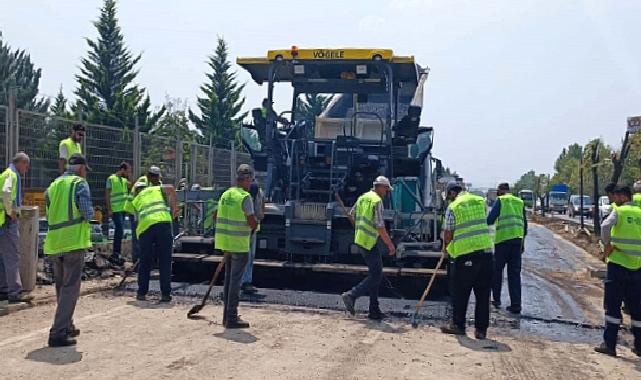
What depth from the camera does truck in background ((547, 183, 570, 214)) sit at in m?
60.0

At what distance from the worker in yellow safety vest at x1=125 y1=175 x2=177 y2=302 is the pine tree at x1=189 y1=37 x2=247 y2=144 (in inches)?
1213

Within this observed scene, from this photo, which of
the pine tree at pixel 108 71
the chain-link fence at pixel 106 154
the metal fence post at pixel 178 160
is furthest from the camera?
the pine tree at pixel 108 71

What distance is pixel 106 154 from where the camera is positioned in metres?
13.3

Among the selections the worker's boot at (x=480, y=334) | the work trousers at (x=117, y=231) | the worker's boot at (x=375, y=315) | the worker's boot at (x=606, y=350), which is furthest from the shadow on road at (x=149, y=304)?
the worker's boot at (x=606, y=350)

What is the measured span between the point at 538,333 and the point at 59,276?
5.08 metres

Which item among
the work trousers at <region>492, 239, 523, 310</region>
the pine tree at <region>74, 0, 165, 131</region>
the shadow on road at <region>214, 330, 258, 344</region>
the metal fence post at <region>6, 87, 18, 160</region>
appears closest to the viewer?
the shadow on road at <region>214, 330, 258, 344</region>

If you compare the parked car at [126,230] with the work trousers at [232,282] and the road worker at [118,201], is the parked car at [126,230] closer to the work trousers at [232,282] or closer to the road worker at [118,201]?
the road worker at [118,201]

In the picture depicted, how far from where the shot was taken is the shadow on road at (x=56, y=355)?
582 centimetres

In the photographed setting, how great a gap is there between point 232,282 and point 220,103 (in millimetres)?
33729

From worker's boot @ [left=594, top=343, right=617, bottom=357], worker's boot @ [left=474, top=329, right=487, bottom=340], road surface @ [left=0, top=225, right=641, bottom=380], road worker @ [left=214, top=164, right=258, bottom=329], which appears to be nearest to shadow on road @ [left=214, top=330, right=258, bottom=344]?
road surface @ [left=0, top=225, right=641, bottom=380]

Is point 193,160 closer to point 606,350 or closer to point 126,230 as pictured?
point 126,230

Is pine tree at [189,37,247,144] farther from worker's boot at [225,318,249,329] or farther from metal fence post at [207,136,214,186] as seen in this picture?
worker's boot at [225,318,249,329]

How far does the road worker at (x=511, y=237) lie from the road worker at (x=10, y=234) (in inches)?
227

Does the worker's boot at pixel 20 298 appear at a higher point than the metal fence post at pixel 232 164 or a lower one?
lower
